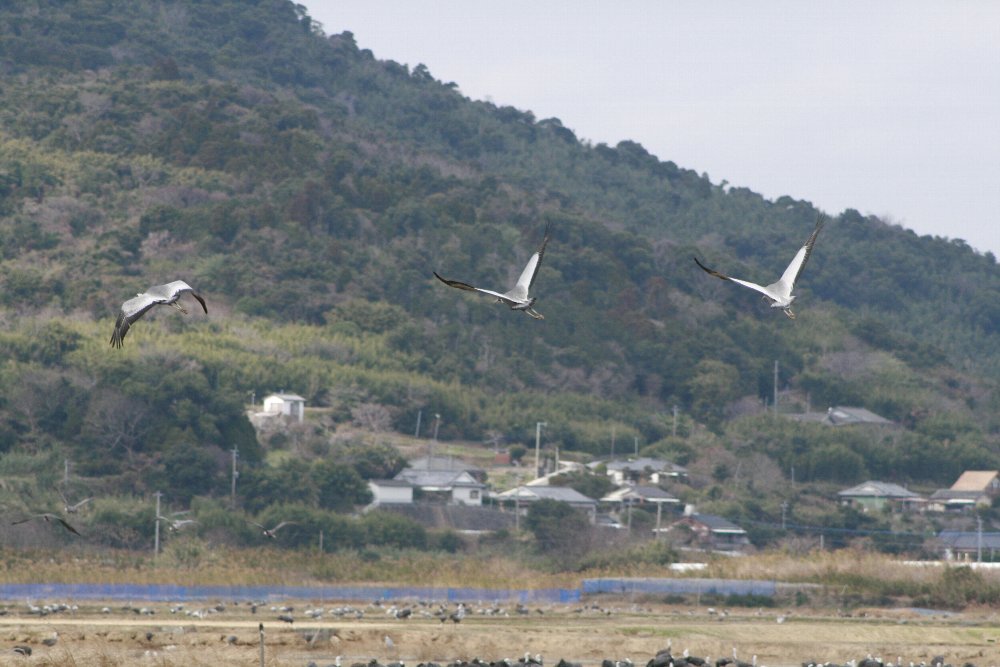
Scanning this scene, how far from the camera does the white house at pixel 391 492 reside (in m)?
85.4

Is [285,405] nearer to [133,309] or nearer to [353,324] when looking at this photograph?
[353,324]

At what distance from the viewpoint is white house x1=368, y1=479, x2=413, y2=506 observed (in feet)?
280

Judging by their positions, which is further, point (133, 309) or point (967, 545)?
point (967, 545)

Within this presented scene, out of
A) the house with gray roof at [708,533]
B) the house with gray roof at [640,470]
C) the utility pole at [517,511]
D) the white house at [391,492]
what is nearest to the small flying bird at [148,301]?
the utility pole at [517,511]

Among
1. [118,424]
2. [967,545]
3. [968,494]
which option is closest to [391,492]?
[118,424]

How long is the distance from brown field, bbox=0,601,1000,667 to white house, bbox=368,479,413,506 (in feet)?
126

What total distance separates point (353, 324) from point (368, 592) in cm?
6177

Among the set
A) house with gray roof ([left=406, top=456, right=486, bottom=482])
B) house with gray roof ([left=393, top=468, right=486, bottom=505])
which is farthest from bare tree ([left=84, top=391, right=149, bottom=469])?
house with gray roof ([left=406, top=456, right=486, bottom=482])

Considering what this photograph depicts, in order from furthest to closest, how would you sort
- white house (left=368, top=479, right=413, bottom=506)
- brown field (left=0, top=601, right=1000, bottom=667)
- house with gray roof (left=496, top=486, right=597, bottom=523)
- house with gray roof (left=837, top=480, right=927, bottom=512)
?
house with gray roof (left=837, top=480, right=927, bottom=512), house with gray roof (left=496, top=486, right=597, bottom=523), white house (left=368, top=479, right=413, bottom=506), brown field (left=0, top=601, right=1000, bottom=667)

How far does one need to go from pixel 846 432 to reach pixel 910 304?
64.3 meters

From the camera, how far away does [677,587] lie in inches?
2165

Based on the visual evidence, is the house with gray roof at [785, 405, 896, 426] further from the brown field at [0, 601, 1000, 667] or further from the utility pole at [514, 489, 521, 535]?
the brown field at [0, 601, 1000, 667]

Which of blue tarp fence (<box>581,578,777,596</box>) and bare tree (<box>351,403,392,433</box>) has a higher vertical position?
bare tree (<box>351,403,392,433</box>)

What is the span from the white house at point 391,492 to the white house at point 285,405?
1079 centimetres
